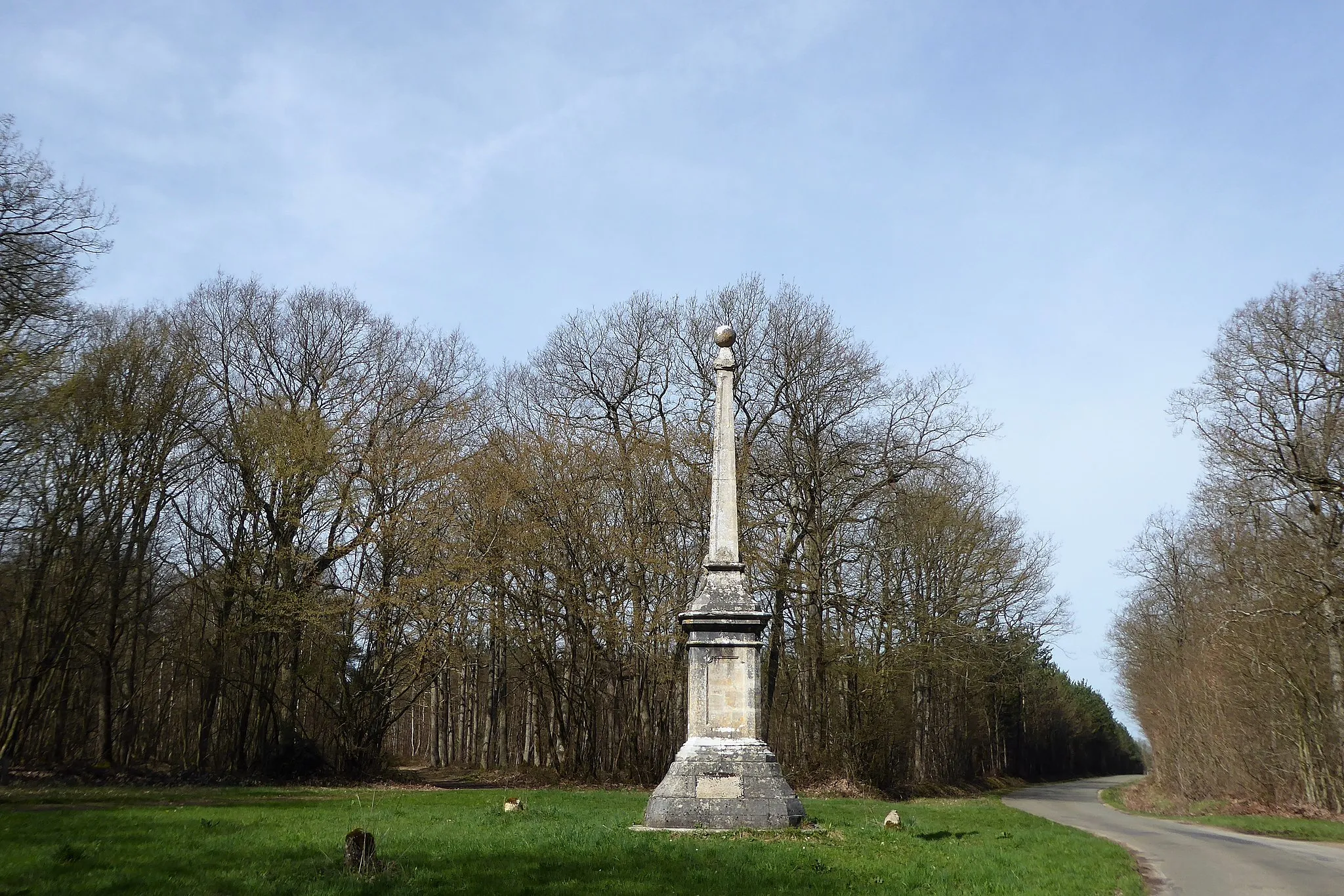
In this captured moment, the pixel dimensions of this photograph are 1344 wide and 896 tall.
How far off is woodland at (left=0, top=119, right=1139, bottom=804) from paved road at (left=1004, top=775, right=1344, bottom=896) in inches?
237

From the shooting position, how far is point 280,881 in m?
9.21

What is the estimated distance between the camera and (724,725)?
15.1 m

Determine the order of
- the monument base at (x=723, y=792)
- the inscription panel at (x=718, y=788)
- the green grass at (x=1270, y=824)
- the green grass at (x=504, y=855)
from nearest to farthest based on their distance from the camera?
1. the green grass at (x=504, y=855)
2. the monument base at (x=723, y=792)
3. the inscription panel at (x=718, y=788)
4. the green grass at (x=1270, y=824)

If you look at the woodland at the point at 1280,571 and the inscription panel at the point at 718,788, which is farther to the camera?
the woodland at the point at 1280,571

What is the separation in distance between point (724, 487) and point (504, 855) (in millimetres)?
6904

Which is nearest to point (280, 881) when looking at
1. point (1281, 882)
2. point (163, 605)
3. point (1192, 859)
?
point (1281, 882)

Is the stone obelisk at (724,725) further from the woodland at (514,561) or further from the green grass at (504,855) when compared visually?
the woodland at (514,561)

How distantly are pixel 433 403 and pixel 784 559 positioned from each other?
43.3ft

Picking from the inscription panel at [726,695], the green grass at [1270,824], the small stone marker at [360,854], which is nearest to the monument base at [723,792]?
the inscription panel at [726,695]

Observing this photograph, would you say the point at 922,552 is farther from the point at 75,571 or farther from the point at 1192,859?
the point at 75,571

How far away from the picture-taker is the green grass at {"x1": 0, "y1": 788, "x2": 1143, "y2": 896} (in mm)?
9391

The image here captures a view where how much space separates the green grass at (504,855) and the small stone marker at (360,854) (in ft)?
0.57

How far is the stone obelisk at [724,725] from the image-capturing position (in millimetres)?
14641

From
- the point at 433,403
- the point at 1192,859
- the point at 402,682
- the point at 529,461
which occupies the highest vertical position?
the point at 433,403
